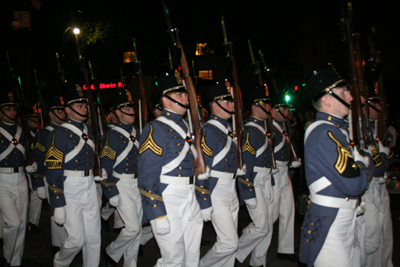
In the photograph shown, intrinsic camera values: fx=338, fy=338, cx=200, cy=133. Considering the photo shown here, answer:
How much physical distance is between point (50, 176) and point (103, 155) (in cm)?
112

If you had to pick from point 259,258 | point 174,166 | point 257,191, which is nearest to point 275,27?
point 257,191

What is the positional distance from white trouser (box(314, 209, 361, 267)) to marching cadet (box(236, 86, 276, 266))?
1.84m

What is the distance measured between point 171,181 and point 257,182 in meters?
2.17

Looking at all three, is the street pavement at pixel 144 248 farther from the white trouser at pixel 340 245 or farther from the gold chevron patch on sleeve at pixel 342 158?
the gold chevron patch on sleeve at pixel 342 158

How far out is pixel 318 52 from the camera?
25.5m

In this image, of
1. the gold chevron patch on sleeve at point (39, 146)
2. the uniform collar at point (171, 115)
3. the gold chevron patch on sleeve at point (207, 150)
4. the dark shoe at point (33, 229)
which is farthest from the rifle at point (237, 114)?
the dark shoe at point (33, 229)

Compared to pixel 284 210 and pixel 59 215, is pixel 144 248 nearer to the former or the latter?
pixel 59 215

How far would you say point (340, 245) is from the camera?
2.94 metres

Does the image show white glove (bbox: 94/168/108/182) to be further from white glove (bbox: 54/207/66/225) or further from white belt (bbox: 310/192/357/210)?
white belt (bbox: 310/192/357/210)

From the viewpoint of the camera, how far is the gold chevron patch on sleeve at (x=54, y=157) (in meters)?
4.37

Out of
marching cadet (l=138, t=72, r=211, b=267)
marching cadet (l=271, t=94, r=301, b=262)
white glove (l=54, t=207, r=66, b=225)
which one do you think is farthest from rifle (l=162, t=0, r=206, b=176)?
marching cadet (l=271, t=94, r=301, b=262)

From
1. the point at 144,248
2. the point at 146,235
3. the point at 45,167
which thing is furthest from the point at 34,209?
the point at 146,235

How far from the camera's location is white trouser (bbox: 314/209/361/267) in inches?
115

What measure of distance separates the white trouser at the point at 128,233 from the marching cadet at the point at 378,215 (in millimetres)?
3123
